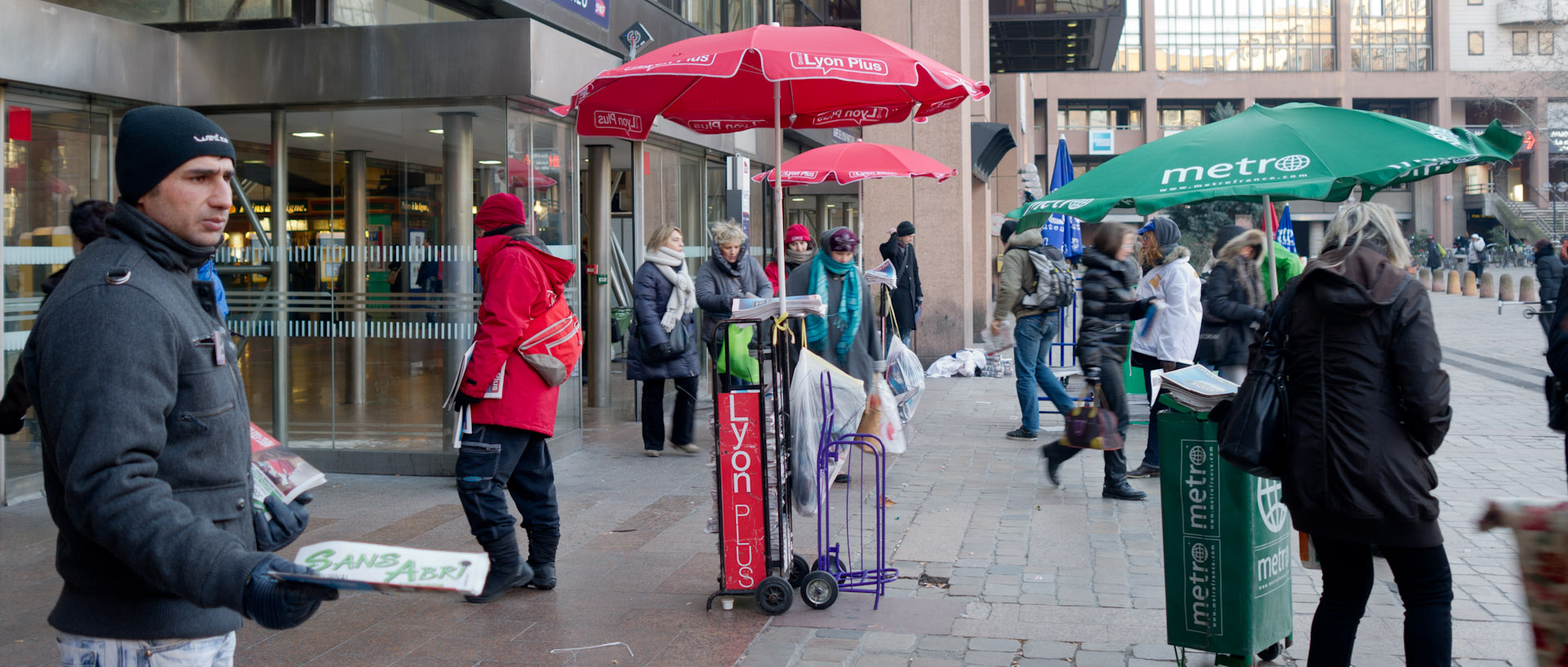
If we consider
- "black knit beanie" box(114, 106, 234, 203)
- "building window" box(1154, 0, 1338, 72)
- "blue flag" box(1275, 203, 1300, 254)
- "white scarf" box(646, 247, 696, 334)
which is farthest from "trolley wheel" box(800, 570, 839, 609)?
"building window" box(1154, 0, 1338, 72)

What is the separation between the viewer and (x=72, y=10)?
7.15 m

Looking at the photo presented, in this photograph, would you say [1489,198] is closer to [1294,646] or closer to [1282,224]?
[1282,224]

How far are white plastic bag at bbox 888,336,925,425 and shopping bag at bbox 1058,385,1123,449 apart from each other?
3.58ft

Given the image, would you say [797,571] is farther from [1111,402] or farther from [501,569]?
[1111,402]

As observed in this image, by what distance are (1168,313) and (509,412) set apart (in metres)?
4.95

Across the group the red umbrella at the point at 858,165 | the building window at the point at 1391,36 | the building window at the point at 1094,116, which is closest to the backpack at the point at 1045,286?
the red umbrella at the point at 858,165

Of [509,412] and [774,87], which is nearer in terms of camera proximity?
[509,412]

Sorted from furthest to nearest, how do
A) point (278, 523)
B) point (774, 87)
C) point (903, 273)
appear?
1. point (903, 273)
2. point (774, 87)
3. point (278, 523)

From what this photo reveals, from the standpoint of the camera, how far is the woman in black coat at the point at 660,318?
8.81m

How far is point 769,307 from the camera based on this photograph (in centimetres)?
494

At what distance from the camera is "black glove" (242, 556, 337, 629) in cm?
191

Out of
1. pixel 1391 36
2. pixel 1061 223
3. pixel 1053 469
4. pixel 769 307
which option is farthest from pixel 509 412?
pixel 1391 36

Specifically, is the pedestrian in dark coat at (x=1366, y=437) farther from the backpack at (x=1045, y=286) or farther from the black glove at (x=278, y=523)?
the backpack at (x=1045, y=286)

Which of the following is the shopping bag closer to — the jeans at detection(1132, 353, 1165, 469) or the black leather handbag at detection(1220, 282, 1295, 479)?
the jeans at detection(1132, 353, 1165, 469)
